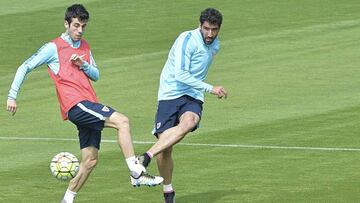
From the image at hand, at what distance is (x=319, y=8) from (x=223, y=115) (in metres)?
15.2

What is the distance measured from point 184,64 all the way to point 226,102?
944cm

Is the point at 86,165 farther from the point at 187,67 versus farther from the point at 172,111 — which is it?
the point at 187,67

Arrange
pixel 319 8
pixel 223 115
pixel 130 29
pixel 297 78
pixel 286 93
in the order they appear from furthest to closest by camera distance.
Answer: pixel 319 8 < pixel 130 29 < pixel 297 78 < pixel 286 93 < pixel 223 115

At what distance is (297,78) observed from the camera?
28.4 m

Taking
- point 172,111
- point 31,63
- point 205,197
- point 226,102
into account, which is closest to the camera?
point 31,63

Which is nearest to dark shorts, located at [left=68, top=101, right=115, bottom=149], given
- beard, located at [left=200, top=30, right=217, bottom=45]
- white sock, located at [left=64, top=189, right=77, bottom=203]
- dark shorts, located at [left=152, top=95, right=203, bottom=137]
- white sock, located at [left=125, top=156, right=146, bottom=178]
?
white sock, located at [left=125, top=156, right=146, bottom=178]

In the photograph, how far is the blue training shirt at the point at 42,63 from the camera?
51.7 ft

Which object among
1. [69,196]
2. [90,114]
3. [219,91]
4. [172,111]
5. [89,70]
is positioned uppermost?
[89,70]

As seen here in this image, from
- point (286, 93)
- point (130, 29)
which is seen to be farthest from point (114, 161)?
point (130, 29)

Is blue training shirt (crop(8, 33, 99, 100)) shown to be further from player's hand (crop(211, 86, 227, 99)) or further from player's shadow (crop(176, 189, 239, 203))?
player's shadow (crop(176, 189, 239, 203))

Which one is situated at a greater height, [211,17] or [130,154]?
[211,17]

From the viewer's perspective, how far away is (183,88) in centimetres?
1659

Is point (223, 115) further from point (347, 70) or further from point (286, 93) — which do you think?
point (347, 70)

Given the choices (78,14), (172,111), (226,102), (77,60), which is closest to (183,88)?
(172,111)
